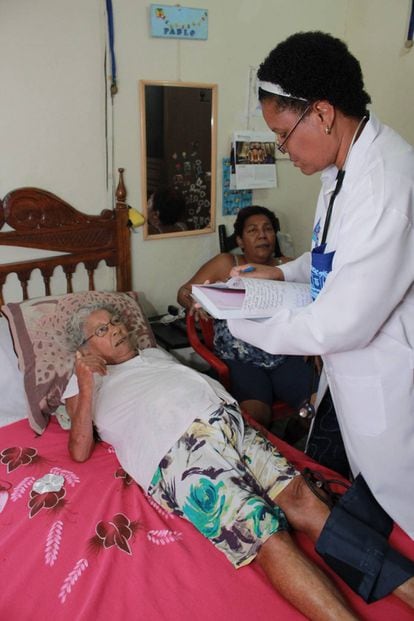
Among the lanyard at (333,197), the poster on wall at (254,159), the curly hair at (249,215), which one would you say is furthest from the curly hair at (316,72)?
the poster on wall at (254,159)

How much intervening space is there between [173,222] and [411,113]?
1316 mm

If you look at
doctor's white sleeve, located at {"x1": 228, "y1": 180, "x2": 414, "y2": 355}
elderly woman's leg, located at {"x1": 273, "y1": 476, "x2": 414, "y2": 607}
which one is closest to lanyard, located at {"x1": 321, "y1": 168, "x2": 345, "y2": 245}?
doctor's white sleeve, located at {"x1": 228, "y1": 180, "x2": 414, "y2": 355}

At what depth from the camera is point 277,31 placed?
8.39 feet

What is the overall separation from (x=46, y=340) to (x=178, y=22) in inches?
60.1

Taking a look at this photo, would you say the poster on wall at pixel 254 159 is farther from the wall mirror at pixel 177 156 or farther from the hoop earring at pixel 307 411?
the hoop earring at pixel 307 411

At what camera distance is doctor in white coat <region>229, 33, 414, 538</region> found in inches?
41.4

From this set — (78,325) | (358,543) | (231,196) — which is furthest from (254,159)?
(358,543)

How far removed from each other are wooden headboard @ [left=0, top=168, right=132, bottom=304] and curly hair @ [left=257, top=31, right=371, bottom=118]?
50.8 inches

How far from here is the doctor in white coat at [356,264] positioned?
1.05 metres

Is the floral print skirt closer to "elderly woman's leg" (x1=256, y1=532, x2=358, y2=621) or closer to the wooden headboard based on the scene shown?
"elderly woman's leg" (x1=256, y1=532, x2=358, y2=621)

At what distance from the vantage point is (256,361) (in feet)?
7.25

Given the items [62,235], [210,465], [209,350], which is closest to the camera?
[210,465]

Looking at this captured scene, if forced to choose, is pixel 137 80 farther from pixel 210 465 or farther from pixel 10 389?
pixel 210 465

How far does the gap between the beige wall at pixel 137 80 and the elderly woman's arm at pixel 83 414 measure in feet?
3.02
